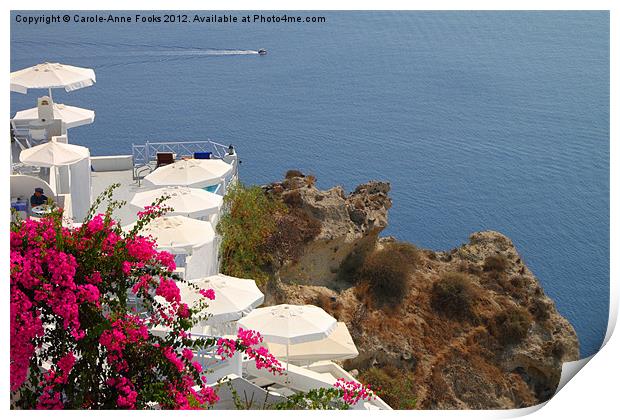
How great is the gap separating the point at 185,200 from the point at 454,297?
7.29m

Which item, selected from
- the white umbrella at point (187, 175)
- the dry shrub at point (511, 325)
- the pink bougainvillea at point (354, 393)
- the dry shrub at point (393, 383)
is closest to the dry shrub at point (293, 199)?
the white umbrella at point (187, 175)

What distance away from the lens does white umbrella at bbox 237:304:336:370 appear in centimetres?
1204

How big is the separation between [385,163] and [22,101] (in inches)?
557

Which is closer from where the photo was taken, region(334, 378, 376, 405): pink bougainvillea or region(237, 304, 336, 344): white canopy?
region(334, 378, 376, 405): pink bougainvillea

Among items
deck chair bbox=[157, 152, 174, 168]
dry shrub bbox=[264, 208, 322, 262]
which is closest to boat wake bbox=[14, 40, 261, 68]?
deck chair bbox=[157, 152, 174, 168]

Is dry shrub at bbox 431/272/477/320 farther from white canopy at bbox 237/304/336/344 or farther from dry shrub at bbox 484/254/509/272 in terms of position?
white canopy at bbox 237/304/336/344

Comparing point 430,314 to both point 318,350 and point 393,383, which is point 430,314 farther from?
point 318,350

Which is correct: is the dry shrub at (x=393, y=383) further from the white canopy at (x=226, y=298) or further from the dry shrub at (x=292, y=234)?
the white canopy at (x=226, y=298)

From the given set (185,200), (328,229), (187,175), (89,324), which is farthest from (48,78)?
(89,324)

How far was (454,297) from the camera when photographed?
63.3 ft

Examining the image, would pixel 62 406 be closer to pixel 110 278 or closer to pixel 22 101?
pixel 110 278

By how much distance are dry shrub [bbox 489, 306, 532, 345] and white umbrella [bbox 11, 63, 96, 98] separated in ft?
27.9
